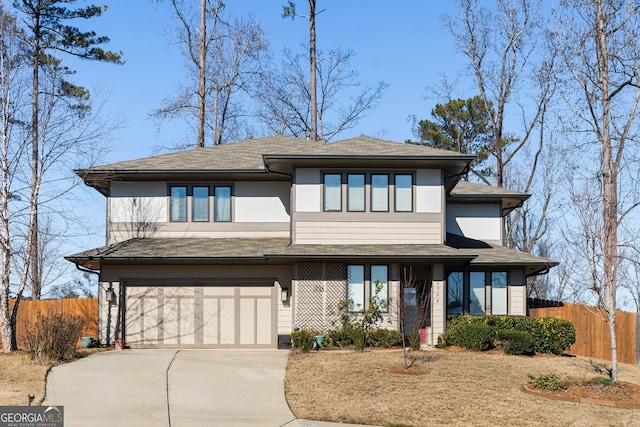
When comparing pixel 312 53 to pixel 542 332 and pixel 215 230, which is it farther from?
pixel 542 332

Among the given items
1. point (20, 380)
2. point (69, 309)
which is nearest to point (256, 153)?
point (69, 309)

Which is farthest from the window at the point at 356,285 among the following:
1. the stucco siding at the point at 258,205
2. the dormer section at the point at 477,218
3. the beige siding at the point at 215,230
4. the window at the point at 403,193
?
the dormer section at the point at 477,218

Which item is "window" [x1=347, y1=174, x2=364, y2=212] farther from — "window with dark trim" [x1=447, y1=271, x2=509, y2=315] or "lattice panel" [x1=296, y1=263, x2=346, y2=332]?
"window with dark trim" [x1=447, y1=271, x2=509, y2=315]

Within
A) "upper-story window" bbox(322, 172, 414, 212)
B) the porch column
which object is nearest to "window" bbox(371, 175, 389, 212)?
"upper-story window" bbox(322, 172, 414, 212)

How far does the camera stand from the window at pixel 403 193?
70.8ft

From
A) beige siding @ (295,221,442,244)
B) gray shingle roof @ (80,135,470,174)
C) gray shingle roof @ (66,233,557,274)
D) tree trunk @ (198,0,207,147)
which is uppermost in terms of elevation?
tree trunk @ (198,0,207,147)

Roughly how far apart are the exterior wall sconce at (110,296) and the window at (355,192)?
7685 mm

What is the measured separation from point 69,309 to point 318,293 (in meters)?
10.1

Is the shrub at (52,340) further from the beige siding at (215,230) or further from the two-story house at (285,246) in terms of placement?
the beige siding at (215,230)

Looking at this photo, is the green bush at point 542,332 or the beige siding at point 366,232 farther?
the beige siding at point 366,232

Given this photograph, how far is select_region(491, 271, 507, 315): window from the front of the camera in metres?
24.2

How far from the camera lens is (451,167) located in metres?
21.9

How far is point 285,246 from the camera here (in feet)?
72.1

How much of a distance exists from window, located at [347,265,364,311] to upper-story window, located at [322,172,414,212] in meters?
1.78
